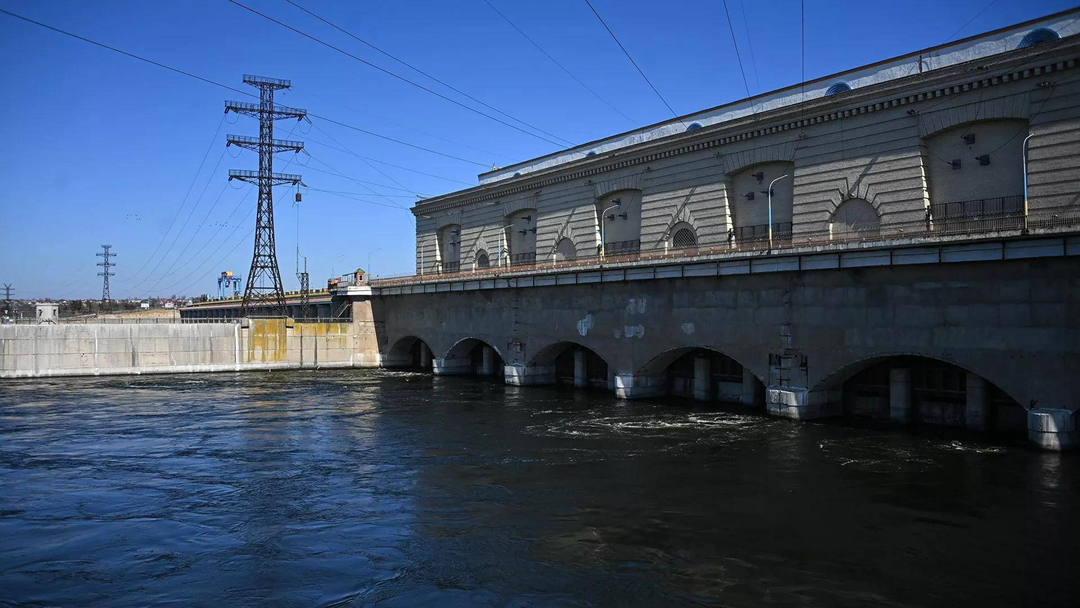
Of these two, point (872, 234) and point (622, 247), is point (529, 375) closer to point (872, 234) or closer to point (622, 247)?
point (622, 247)

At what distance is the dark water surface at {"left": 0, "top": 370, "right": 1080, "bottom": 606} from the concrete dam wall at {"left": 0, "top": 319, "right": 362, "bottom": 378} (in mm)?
22385

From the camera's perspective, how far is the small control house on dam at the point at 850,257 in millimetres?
23797

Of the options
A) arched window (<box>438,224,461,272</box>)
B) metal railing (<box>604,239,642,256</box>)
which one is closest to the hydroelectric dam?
metal railing (<box>604,239,642,256</box>)

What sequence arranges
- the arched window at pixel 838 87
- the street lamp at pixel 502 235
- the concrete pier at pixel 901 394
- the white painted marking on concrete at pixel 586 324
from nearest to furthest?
the concrete pier at pixel 901 394 < the arched window at pixel 838 87 < the white painted marking on concrete at pixel 586 324 < the street lamp at pixel 502 235

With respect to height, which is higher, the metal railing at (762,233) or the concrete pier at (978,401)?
the metal railing at (762,233)

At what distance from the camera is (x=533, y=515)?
18.3 metres

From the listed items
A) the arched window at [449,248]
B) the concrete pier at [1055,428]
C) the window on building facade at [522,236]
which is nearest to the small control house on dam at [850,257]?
the concrete pier at [1055,428]

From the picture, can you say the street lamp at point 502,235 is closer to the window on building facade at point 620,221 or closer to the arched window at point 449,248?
the arched window at point 449,248

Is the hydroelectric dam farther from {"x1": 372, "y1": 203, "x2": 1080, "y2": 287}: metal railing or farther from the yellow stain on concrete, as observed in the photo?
the yellow stain on concrete

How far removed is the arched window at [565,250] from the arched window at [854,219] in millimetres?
19196

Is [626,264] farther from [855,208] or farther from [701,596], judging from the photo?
[701,596]

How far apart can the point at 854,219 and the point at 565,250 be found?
70.5 ft

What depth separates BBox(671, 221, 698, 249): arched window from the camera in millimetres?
40750

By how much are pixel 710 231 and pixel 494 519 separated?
2550 centimetres
